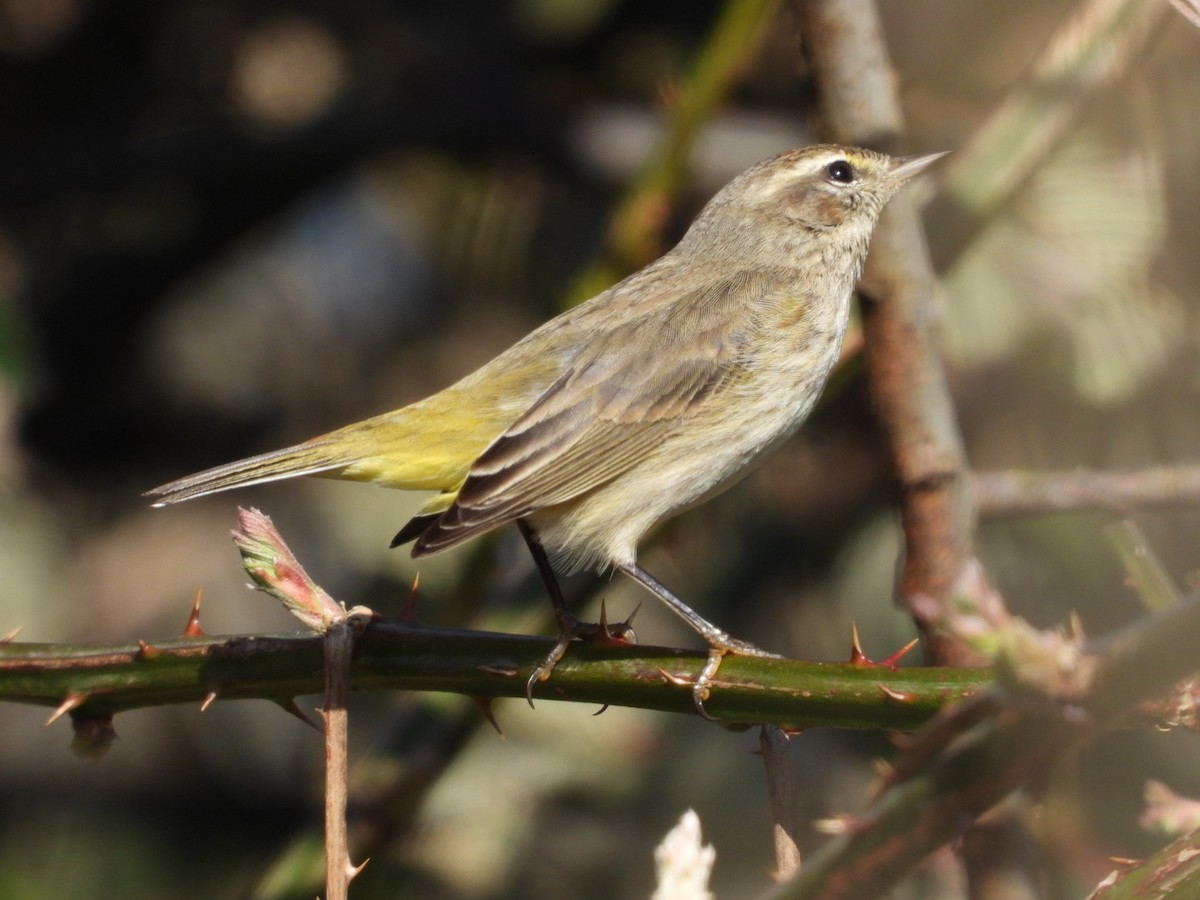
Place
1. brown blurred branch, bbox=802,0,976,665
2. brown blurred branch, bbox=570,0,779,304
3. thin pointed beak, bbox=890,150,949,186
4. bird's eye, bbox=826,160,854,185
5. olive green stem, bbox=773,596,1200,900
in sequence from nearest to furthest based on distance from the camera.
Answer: olive green stem, bbox=773,596,1200,900 → brown blurred branch, bbox=802,0,976,665 → brown blurred branch, bbox=570,0,779,304 → thin pointed beak, bbox=890,150,949,186 → bird's eye, bbox=826,160,854,185

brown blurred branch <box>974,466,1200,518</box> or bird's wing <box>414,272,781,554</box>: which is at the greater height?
bird's wing <box>414,272,781,554</box>

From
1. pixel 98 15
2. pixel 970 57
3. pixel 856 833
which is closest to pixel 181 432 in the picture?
pixel 98 15

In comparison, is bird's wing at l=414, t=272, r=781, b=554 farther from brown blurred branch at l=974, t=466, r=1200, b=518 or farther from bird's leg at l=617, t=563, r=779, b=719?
brown blurred branch at l=974, t=466, r=1200, b=518

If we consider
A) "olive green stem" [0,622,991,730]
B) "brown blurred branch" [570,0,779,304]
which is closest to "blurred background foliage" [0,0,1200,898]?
"brown blurred branch" [570,0,779,304]

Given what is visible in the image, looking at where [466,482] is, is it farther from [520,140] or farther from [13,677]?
[520,140]

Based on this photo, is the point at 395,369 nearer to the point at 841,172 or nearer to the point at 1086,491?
the point at 841,172

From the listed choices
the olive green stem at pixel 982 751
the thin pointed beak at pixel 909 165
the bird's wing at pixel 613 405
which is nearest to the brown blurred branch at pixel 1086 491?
the bird's wing at pixel 613 405
